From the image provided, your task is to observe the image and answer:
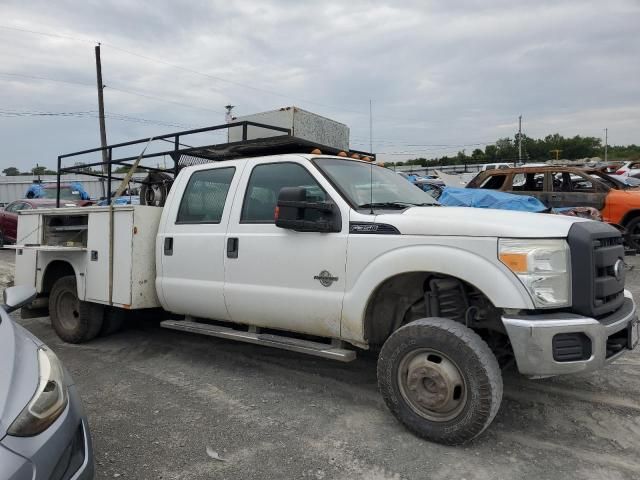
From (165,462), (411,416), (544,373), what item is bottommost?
(165,462)

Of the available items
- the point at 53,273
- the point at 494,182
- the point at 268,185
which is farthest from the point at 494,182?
the point at 53,273

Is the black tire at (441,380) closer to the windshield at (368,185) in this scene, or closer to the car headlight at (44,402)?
the windshield at (368,185)

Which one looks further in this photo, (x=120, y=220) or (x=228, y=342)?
(x=228, y=342)

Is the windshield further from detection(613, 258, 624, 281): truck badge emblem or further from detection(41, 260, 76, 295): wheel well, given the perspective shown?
detection(41, 260, 76, 295): wheel well

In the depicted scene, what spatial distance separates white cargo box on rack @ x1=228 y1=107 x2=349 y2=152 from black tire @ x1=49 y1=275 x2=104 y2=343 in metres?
2.45

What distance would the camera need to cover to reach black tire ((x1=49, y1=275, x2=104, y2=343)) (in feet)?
18.2

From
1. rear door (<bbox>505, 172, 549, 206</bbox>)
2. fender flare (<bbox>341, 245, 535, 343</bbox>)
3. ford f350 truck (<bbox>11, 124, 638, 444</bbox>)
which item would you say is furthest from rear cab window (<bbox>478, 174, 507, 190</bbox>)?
fender flare (<bbox>341, 245, 535, 343</bbox>)

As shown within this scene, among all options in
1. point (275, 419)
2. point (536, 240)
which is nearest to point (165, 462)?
point (275, 419)

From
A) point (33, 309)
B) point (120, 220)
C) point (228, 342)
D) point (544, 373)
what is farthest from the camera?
point (33, 309)

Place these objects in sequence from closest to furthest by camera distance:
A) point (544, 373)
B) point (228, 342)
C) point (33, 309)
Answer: point (544, 373), point (228, 342), point (33, 309)

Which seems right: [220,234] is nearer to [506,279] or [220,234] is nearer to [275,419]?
[275,419]

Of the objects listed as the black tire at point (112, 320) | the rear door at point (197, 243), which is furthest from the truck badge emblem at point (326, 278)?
the black tire at point (112, 320)

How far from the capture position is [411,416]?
333 centimetres

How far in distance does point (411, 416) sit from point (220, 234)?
223cm
